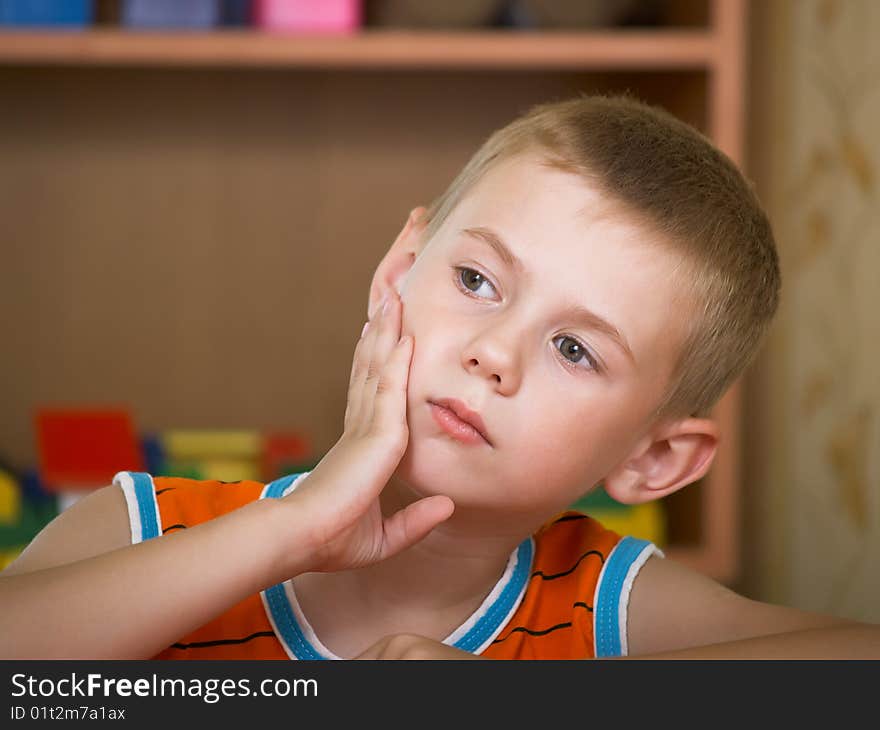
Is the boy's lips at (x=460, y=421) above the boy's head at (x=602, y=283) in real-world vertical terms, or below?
below

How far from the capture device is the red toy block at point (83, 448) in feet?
4.96

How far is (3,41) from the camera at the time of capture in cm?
154

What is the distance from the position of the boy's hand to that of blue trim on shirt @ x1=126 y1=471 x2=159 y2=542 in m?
0.15

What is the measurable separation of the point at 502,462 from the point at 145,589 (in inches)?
9.2

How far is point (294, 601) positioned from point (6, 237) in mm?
1376

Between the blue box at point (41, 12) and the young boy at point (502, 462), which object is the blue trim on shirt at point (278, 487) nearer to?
the young boy at point (502, 462)

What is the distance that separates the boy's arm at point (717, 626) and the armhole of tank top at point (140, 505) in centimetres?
35

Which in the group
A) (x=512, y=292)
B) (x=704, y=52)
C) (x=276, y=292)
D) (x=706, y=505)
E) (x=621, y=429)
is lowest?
(x=706, y=505)

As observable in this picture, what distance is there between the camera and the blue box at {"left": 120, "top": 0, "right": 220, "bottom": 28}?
5.21 feet

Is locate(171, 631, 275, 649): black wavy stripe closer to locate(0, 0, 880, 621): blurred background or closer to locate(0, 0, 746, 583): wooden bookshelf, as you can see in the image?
locate(0, 0, 880, 621): blurred background

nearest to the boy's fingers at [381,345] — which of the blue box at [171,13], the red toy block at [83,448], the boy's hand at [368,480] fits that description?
the boy's hand at [368,480]

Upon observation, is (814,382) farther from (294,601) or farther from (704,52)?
(294,601)
